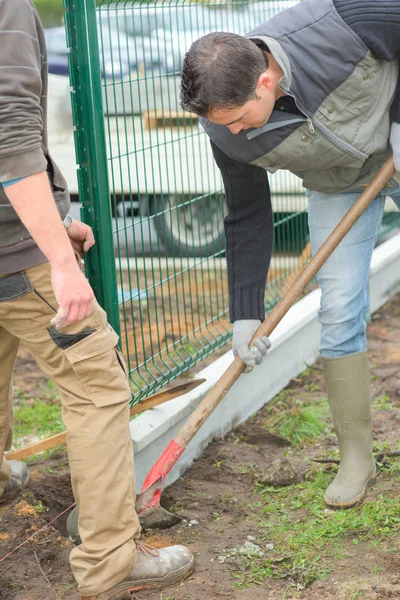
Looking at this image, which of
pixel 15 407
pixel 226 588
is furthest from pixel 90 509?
pixel 15 407

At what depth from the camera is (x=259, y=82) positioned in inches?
103

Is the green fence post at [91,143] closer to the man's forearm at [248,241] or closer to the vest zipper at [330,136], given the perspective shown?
the man's forearm at [248,241]

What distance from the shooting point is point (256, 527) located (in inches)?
127

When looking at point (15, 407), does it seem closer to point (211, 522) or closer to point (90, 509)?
point (211, 522)

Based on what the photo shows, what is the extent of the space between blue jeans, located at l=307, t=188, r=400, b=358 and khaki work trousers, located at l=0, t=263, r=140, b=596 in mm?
967

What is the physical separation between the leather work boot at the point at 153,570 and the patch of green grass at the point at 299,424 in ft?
3.98

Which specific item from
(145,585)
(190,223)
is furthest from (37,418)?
(145,585)

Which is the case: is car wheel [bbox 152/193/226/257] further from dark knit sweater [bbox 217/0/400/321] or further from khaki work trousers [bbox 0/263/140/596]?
khaki work trousers [bbox 0/263/140/596]

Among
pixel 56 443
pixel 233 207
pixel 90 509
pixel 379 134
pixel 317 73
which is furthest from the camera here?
pixel 56 443

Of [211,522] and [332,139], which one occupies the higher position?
[332,139]

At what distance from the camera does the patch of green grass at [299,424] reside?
3996 millimetres

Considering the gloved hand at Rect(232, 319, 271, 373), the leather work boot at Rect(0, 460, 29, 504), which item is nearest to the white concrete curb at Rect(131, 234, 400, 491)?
the leather work boot at Rect(0, 460, 29, 504)

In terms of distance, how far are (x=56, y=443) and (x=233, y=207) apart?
4.17ft

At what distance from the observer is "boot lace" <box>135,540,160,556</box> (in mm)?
2810
